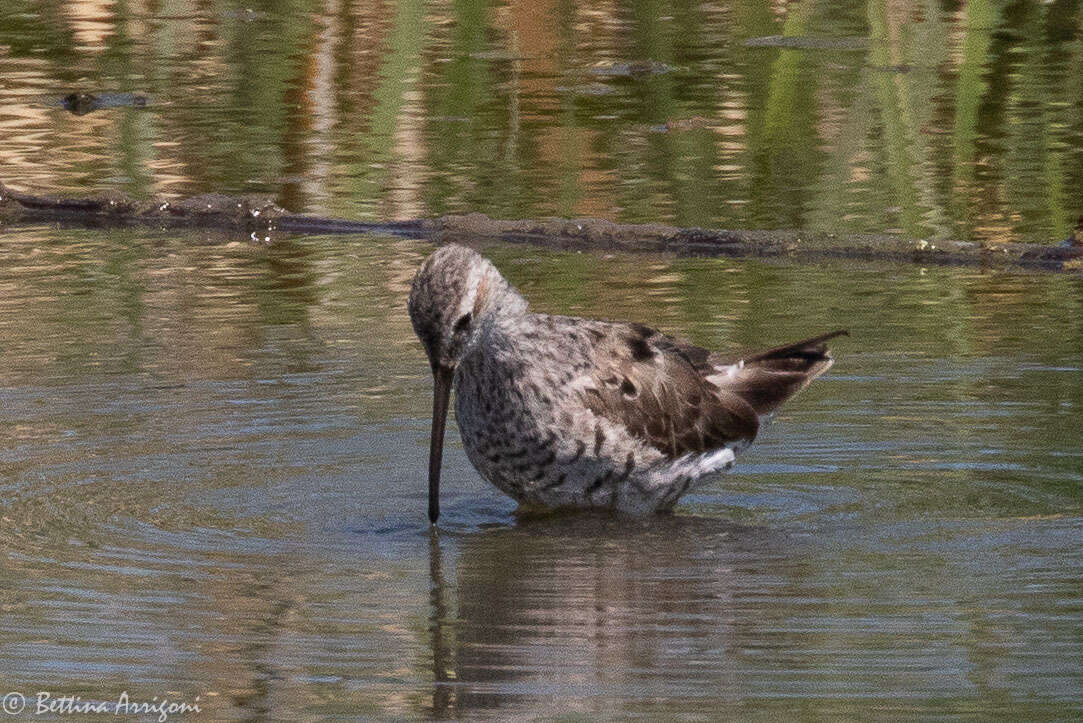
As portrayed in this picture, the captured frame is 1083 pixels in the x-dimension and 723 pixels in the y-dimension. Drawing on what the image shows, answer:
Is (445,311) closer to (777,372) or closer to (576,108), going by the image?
(777,372)

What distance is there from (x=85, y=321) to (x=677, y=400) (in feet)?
9.85

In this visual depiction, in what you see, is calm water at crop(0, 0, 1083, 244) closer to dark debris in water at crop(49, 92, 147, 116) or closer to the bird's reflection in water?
dark debris in water at crop(49, 92, 147, 116)

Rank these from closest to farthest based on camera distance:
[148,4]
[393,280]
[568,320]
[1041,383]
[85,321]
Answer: [568,320] → [1041,383] → [85,321] → [393,280] → [148,4]

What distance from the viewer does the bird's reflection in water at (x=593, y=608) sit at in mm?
5359

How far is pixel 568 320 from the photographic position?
25.4ft

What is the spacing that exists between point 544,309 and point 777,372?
1684 millimetres

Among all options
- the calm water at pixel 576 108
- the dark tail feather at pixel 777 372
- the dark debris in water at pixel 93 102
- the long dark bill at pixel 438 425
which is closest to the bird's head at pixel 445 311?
the long dark bill at pixel 438 425

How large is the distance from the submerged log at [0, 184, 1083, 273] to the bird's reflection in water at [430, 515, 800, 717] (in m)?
3.41

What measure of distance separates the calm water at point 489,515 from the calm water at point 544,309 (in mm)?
20

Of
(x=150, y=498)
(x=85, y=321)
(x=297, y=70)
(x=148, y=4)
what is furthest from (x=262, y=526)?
(x=148, y=4)

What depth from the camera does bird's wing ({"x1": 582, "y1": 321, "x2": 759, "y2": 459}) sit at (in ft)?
24.9

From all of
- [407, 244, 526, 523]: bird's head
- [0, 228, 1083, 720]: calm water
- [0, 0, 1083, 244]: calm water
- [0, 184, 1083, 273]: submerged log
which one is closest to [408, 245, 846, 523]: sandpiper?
[407, 244, 526, 523]: bird's head

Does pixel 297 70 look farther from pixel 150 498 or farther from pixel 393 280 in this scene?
pixel 150 498

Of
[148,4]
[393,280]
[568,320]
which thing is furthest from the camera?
[148,4]
